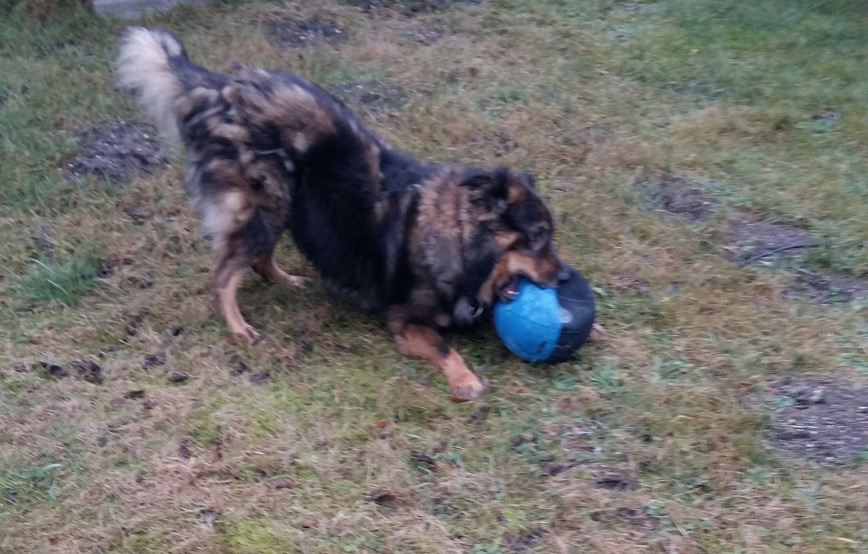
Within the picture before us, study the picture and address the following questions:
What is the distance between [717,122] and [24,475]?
5420 mm

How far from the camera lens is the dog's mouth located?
13.1 feet

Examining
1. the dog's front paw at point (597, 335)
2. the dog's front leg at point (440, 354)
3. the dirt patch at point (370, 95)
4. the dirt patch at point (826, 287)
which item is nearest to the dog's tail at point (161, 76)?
the dog's front leg at point (440, 354)

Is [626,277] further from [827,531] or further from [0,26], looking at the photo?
[0,26]

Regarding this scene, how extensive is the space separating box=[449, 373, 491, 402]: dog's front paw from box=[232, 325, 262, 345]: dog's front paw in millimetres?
1093

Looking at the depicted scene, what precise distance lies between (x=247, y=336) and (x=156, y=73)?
4.72ft

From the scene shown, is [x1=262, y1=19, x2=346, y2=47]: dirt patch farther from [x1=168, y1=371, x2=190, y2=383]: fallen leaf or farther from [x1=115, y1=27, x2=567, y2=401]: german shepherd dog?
[x1=168, y1=371, x2=190, y2=383]: fallen leaf

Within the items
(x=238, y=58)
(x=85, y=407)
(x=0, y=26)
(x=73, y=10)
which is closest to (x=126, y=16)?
(x=73, y=10)

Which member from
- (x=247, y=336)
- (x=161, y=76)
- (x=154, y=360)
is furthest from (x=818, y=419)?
(x=161, y=76)

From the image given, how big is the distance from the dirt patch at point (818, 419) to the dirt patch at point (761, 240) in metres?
1.23

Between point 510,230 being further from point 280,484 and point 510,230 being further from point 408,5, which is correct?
point 408,5

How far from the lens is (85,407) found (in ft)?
12.4

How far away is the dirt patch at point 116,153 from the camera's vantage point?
5.82 m

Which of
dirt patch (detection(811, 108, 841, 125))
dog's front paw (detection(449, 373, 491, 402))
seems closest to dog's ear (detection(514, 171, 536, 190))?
dog's front paw (detection(449, 373, 491, 402))

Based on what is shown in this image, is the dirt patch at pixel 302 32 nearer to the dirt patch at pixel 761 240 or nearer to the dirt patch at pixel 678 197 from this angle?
the dirt patch at pixel 678 197
